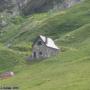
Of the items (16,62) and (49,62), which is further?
(16,62)

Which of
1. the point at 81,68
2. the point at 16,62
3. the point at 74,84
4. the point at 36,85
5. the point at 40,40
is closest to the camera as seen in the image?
the point at 74,84

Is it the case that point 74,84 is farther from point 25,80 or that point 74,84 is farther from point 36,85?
point 25,80

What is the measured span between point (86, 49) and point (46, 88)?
46636mm

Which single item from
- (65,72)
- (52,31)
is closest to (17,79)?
(65,72)

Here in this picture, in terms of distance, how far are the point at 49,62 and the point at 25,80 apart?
71.6 feet

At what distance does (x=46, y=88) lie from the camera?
7875 cm

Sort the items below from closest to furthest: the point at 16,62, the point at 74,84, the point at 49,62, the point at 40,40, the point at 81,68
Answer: the point at 74,84 → the point at 81,68 → the point at 49,62 → the point at 16,62 → the point at 40,40

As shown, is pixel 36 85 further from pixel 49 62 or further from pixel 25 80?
pixel 49 62

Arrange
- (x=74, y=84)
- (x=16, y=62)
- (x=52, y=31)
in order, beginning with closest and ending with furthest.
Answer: (x=74, y=84)
(x=16, y=62)
(x=52, y=31)

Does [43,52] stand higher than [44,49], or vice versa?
[44,49]

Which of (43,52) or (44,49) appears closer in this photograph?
(43,52)

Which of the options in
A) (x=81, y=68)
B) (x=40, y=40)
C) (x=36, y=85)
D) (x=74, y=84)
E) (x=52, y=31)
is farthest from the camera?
(x=52, y=31)

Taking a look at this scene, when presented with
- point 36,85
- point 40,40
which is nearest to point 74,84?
point 36,85

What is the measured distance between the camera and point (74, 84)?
77.9m
